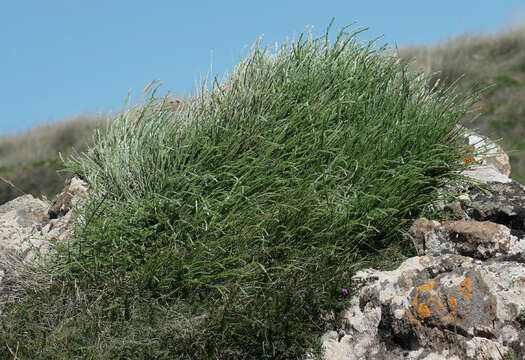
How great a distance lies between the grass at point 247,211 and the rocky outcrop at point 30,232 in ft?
0.72

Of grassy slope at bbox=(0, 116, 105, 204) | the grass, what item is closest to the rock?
the grass

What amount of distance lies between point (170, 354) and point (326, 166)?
2.04 meters

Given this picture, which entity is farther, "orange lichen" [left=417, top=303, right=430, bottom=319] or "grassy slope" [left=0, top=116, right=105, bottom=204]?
"grassy slope" [left=0, top=116, right=105, bottom=204]

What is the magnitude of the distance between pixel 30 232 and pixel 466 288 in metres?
3.86

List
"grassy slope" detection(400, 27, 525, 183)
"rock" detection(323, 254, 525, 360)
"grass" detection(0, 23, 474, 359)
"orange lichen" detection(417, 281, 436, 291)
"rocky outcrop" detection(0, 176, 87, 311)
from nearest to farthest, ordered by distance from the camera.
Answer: "rock" detection(323, 254, 525, 360) → "orange lichen" detection(417, 281, 436, 291) → "grass" detection(0, 23, 474, 359) → "rocky outcrop" detection(0, 176, 87, 311) → "grassy slope" detection(400, 27, 525, 183)

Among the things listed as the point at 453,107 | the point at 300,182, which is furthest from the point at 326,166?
the point at 453,107

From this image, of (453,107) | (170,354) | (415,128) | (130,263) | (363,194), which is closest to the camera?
(170,354)

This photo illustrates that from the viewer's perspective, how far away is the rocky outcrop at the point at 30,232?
4457mm

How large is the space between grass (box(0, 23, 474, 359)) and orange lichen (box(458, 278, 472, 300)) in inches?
30.3

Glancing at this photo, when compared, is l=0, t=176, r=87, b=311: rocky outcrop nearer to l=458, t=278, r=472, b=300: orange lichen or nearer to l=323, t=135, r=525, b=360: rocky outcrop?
l=323, t=135, r=525, b=360: rocky outcrop

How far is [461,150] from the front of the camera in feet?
17.0

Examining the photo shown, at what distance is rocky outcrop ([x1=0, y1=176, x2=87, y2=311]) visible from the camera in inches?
175

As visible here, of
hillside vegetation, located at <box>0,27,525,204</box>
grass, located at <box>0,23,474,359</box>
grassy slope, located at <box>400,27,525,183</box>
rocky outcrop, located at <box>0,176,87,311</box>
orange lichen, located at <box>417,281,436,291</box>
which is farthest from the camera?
hillside vegetation, located at <box>0,27,525,204</box>

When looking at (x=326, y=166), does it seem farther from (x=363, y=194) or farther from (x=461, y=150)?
(x=461, y=150)
